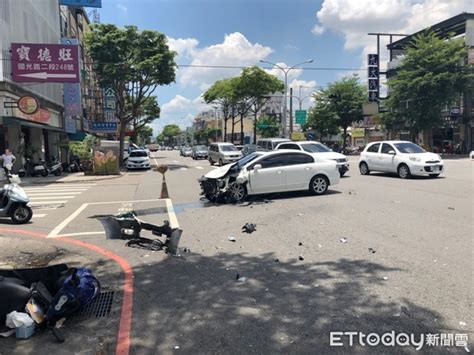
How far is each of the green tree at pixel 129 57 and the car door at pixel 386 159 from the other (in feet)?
68.0

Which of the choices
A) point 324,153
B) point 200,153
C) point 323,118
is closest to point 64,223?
point 324,153

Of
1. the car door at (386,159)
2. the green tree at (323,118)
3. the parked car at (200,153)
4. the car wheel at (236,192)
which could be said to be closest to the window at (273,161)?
the car wheel at (236,192)

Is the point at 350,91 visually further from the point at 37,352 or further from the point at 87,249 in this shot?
the point at 37,352

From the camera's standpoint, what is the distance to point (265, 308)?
15.6 ft

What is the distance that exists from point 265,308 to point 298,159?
9.30m

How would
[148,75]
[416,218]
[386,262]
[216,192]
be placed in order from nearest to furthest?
[386,262], [416,218], [216,192], [148,75]

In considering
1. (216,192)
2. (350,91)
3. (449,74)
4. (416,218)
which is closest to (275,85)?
(350,91)

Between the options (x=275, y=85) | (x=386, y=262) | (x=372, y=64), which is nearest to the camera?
(x=386, y=262)

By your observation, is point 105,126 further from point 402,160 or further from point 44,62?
point 402,160

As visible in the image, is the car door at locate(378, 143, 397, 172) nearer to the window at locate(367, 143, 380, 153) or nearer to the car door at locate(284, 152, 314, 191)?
the window at locate(367, 143, 380, 153)

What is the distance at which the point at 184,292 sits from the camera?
5.38 m

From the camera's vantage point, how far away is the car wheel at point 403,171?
18022 millimetres

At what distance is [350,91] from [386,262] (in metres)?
47.1

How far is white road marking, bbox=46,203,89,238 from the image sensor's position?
933 cm
